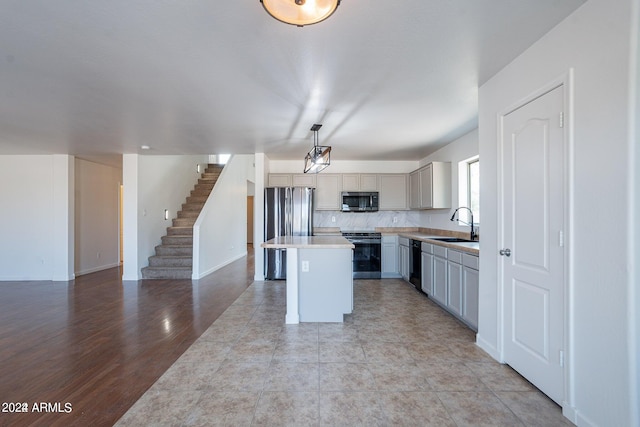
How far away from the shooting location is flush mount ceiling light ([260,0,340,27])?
1251 millimetres

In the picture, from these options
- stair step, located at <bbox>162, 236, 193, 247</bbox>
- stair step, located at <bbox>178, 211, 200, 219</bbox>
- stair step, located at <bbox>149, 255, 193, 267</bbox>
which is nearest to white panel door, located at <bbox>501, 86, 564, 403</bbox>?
stair step, located at <bbox>149, 255, 193, 267</bbox>

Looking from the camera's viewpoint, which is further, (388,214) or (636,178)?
(388,214)

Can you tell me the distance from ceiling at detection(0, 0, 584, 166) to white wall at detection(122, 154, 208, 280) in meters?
1.50

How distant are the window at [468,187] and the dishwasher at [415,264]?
0.80 meters

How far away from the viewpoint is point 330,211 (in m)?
6.22

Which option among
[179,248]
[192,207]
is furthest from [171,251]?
[192,207]

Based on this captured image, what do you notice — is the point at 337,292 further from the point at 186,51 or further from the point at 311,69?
the point at 186,51

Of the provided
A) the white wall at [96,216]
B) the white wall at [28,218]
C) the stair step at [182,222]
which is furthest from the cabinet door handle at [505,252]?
the white wall at [96,216]

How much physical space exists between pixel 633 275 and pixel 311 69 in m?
2.29

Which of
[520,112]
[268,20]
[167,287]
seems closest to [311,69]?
[268,20]

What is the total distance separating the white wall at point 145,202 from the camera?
18.5 feet

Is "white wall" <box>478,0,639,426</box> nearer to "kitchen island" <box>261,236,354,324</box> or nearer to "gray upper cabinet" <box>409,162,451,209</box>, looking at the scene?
"kitchen island" <box>261,236,354,324</box>

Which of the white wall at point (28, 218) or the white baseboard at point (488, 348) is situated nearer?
the white baseboard at point (488, 348)

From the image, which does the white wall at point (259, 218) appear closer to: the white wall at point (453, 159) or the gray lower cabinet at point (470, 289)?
the white wall at point (453, 159)
